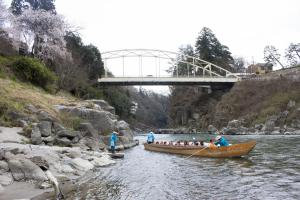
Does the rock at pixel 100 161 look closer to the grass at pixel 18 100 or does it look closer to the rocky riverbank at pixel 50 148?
the rocky riverbank at pixel 50 148

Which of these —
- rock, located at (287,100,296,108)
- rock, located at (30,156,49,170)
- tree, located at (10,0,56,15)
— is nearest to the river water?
rock, located at (30,156,49,170)

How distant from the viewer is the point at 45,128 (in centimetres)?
2430

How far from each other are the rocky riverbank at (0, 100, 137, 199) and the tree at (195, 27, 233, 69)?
60690 mm

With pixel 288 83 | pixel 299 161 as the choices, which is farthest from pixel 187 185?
pixel 288 83

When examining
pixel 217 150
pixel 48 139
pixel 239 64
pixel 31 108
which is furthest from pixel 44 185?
pixel 239 64

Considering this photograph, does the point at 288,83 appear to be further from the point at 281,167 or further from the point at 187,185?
the point at 187,185

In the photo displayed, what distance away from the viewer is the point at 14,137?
21.1m

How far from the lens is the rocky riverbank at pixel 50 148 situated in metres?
13.9

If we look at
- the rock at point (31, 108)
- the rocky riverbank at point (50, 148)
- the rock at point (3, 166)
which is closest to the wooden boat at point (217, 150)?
the rocky riverbank at point (50, 148)

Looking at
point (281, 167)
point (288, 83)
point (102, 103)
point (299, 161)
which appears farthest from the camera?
point (288, 83)

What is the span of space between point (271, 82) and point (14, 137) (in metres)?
62.0

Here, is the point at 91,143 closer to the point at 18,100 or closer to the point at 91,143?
the point at 91,143

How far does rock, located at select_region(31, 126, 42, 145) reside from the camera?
21998 millimetres

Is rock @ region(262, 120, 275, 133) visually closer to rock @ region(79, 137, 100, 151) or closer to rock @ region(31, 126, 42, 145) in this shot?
rock @ region(79, 137, 100, 151)
